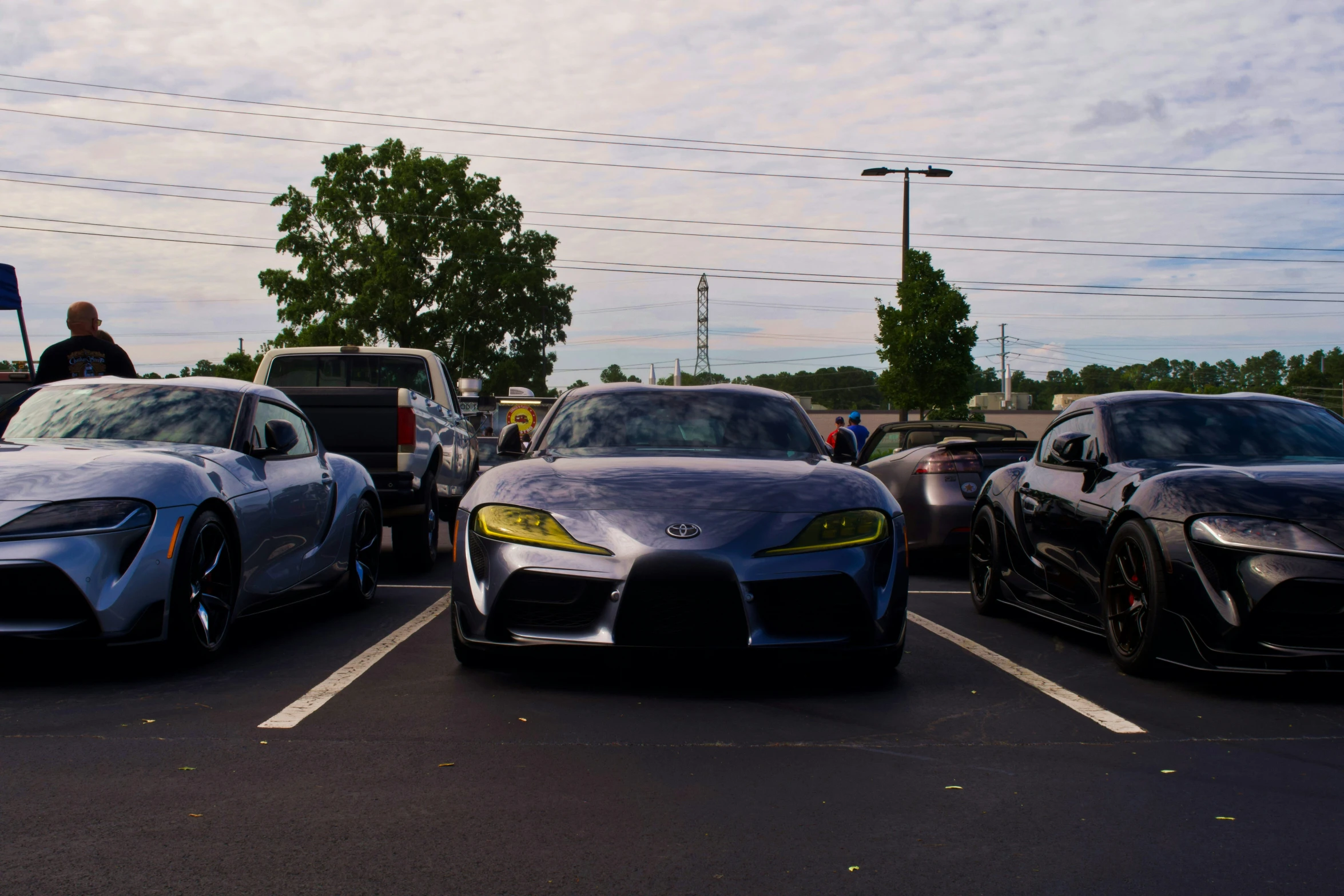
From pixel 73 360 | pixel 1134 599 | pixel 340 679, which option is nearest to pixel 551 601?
pixel 340 679

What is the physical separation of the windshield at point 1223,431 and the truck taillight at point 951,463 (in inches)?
163

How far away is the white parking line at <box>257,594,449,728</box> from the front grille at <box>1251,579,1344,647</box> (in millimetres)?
3831

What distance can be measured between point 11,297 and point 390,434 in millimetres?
4115

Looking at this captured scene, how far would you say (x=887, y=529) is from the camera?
5496mm

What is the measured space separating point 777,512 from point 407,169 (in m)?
50.5

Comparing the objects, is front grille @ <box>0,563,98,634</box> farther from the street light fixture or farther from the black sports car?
the street light fixture

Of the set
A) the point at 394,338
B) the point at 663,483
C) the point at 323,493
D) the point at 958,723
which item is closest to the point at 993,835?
the point at 958,723

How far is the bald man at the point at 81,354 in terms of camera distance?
905 cm

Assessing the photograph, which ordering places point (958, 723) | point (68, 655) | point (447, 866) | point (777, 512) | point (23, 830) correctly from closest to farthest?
1. point (447, 866)
2. point (23, 830)
3. point (958, 723)
4. point (777, 512)
5. point (68, 655)

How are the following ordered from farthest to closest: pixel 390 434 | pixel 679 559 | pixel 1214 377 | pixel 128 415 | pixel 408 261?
pixel 1214 377
pixel 408 261
pixel 390 434
pixel 128 415
pixel 679 559

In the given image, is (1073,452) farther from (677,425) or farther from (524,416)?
(524,416)

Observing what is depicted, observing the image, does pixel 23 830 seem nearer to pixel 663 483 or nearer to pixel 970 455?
pixel 663 483

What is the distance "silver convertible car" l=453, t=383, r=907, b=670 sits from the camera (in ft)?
16.7

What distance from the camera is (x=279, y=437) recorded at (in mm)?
6801
